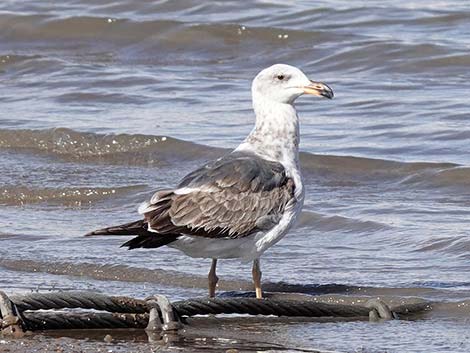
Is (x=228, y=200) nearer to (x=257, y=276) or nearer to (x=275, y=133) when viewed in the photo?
(x=257, y=276)

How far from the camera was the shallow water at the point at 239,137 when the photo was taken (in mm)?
7055

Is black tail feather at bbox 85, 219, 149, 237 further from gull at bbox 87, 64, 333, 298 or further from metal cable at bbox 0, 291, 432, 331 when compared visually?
metal cable at bbox 0, 291, 432, 331

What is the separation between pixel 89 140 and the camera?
10844mm

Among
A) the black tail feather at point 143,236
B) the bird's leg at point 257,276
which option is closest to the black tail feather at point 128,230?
the black tail feather at point 143,236

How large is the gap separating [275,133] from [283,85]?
304 mm

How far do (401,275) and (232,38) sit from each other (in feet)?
28.2

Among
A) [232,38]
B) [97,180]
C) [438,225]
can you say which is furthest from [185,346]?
[232,38]

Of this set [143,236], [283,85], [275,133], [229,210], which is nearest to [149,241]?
[143,236]

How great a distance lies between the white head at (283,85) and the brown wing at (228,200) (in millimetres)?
547

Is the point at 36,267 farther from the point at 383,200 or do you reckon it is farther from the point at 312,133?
the point at 312,133

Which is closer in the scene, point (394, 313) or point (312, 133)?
point (394, 313)

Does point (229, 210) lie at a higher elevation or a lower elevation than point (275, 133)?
lower

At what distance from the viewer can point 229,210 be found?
21.1ft

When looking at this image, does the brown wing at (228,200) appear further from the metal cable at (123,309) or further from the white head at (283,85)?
the metal cable at (123,309)
